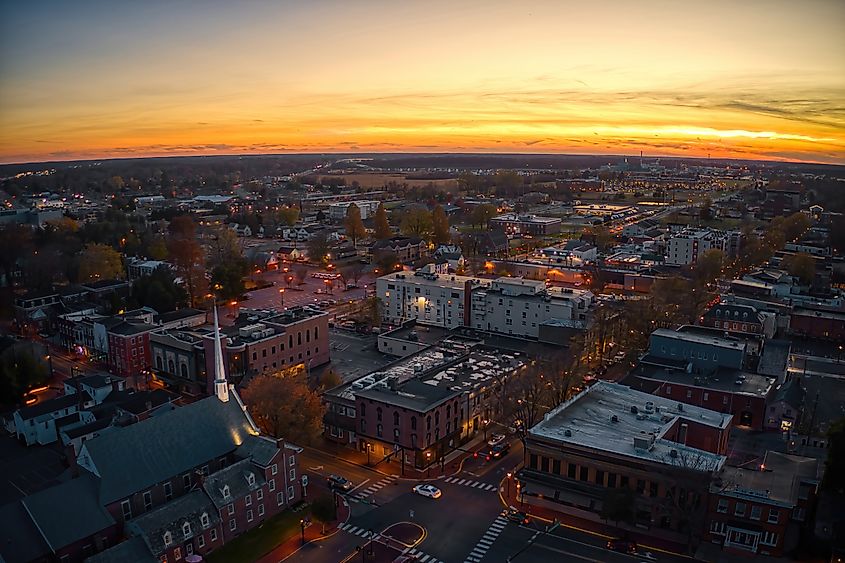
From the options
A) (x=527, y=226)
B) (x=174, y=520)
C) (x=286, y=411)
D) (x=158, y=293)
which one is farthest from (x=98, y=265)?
(x=527, y=226)

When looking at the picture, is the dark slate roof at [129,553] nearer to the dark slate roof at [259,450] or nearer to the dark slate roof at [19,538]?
the dark slate roof at [19,538]

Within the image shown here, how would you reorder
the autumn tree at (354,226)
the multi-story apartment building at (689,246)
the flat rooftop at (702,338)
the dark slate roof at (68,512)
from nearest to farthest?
1. the dark slate roof at (68,512)
2. the flat rooftop at (702,338)
3. the multi-story apartment building at (689,246)
4. the autumn tree at (354,226)

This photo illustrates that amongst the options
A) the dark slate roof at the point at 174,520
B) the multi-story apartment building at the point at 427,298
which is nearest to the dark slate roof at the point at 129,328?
the multi-story apartment building at the point at 427,298

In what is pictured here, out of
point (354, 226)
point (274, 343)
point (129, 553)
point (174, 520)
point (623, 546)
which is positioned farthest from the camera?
point (354, 226)

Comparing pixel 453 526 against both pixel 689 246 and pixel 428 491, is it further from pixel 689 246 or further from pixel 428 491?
pixel 689 246

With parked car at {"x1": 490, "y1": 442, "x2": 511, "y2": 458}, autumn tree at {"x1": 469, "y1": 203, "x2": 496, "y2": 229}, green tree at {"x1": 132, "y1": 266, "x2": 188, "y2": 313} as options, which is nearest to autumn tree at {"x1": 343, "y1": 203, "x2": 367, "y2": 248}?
autumn tree at {"x1": 469, "y1": 203, "x2": 496, "y2": 229}

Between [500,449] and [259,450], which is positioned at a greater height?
[259,450]
